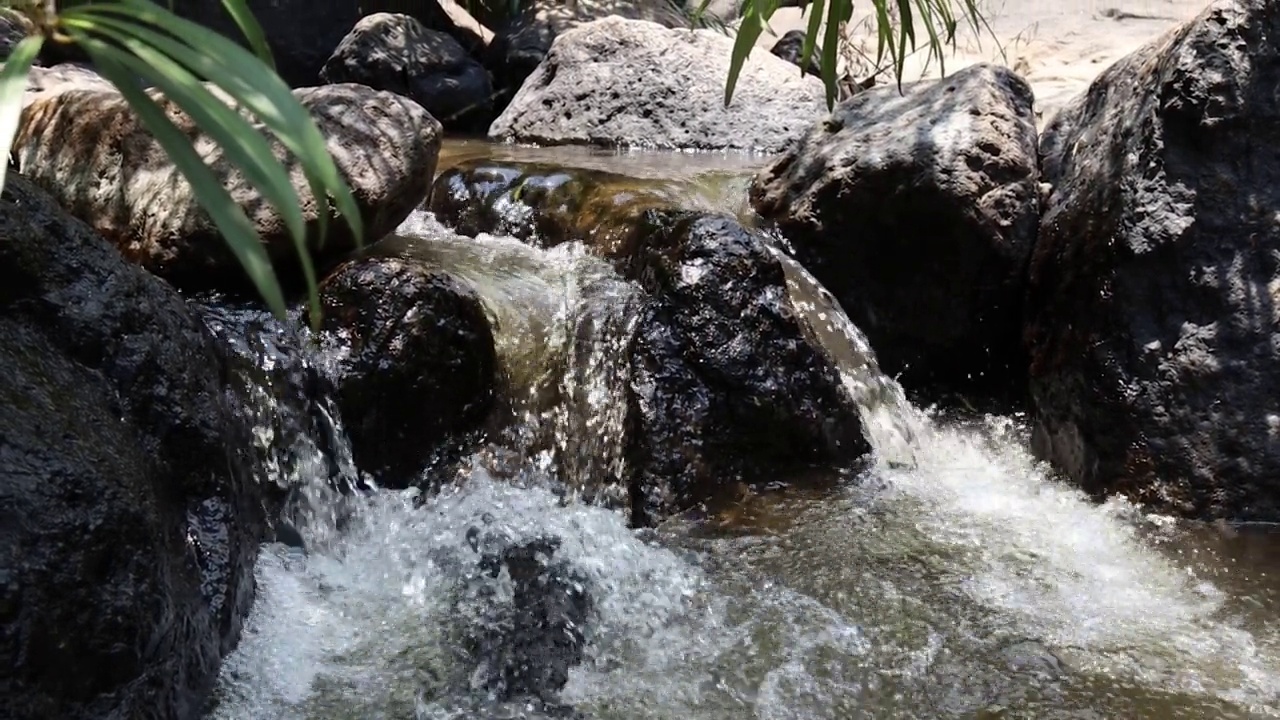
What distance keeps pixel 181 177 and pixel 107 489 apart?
70.0 inches

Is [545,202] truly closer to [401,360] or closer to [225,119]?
[401,360]

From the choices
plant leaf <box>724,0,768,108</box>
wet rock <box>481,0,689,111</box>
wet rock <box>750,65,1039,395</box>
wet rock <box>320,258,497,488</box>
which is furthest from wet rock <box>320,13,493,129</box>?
plant leaf <box>724,0,768,108</box>

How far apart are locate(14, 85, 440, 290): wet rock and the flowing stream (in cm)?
47

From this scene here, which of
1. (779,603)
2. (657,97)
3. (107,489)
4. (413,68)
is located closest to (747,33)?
(779,603)

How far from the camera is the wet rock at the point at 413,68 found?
26.6ft

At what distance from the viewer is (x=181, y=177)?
346 cm

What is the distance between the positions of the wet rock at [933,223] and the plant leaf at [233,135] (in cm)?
370

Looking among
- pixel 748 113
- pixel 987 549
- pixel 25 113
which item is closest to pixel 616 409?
pixel 987 549

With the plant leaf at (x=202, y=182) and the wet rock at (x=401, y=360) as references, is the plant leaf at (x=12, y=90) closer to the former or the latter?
the plant leaf at (x=202, y=182)

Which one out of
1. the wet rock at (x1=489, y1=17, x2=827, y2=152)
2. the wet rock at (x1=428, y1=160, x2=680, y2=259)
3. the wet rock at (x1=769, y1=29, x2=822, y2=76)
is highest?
the wet rock at (x1=769, y1=29, x2=822, y2=76)

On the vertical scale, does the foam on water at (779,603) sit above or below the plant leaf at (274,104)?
below

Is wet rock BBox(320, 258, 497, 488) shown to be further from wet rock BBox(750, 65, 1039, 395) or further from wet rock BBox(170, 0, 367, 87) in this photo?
wet rock BBox(170, 0, 367, 87)

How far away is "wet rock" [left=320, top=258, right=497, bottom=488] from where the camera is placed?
3.39 m

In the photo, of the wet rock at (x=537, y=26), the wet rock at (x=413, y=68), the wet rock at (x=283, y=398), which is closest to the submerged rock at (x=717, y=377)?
the wet rock at (x=283, y=398)
